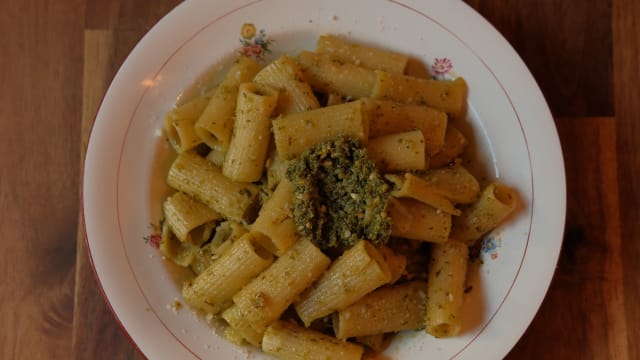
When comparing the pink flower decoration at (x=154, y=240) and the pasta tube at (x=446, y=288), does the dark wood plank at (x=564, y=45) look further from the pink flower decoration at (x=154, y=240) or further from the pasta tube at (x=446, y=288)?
the pink flower decoration at (x=154, y=240)

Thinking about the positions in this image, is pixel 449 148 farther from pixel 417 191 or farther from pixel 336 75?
pixel 336 75

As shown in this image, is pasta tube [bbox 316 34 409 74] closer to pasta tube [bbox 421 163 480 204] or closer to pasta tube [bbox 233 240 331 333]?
pasta tube [bbox 421 163 480 204]

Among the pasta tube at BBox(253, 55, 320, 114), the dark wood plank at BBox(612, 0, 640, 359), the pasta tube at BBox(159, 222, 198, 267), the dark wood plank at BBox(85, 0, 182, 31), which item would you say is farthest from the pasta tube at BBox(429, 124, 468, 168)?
the dark wood plank at BBox(85, 0, 182, 31)

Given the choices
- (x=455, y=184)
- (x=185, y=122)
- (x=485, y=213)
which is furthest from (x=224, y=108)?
(x=485, y=213)

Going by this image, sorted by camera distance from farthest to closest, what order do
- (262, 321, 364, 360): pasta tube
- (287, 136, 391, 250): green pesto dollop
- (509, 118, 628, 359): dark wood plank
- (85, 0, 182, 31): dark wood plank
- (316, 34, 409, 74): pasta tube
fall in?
(85, 0, 182, 31): dark wood plank, (509, 118, 628, 359): dark wood plank, (316, 34, 409, 74): pasta tube, (262, 321, 364, 360): pasta tube, (287, 136, 391, 250): green pesto dollop

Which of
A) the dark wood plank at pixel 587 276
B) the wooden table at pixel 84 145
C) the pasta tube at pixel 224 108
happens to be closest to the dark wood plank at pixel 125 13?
the wooden table at pixel 84 145

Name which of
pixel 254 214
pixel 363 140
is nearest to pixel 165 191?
pixel 254 214

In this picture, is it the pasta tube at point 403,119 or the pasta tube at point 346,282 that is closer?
the pasta tube at point 346,282
